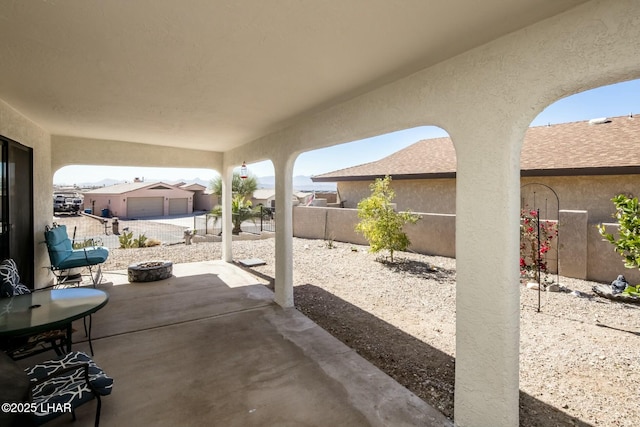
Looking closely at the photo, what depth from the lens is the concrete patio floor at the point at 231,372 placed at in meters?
2.94

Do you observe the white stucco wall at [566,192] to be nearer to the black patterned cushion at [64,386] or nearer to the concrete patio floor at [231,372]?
the concrete patio floor at [231,372]

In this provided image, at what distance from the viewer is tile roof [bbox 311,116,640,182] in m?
8.78

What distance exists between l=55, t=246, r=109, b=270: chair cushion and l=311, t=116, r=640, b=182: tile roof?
34.8 feet

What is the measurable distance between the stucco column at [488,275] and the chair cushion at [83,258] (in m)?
6.97

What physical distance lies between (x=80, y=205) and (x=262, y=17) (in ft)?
132

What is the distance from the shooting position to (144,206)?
32.5 m

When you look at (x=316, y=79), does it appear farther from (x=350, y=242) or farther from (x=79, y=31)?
(x=350, y=242)

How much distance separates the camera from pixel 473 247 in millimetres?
2672

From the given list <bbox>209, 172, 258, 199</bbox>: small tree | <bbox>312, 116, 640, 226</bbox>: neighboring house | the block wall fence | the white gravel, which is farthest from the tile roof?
<bbox>209, 172, 258, 199</bbox>: small tree

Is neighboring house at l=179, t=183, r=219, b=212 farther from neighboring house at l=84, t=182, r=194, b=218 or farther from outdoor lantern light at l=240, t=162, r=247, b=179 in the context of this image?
outdoor lantern light at l=240, t=162, r=247, b=179

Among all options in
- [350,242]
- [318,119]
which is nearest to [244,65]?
[318,119]

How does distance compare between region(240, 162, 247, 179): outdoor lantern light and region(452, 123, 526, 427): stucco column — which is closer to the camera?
region(452, 123, 526, 427): stucco column

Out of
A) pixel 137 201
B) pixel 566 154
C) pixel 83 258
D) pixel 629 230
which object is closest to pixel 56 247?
pixel 83 258

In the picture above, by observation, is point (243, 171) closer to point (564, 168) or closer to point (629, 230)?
point (629, 230)
